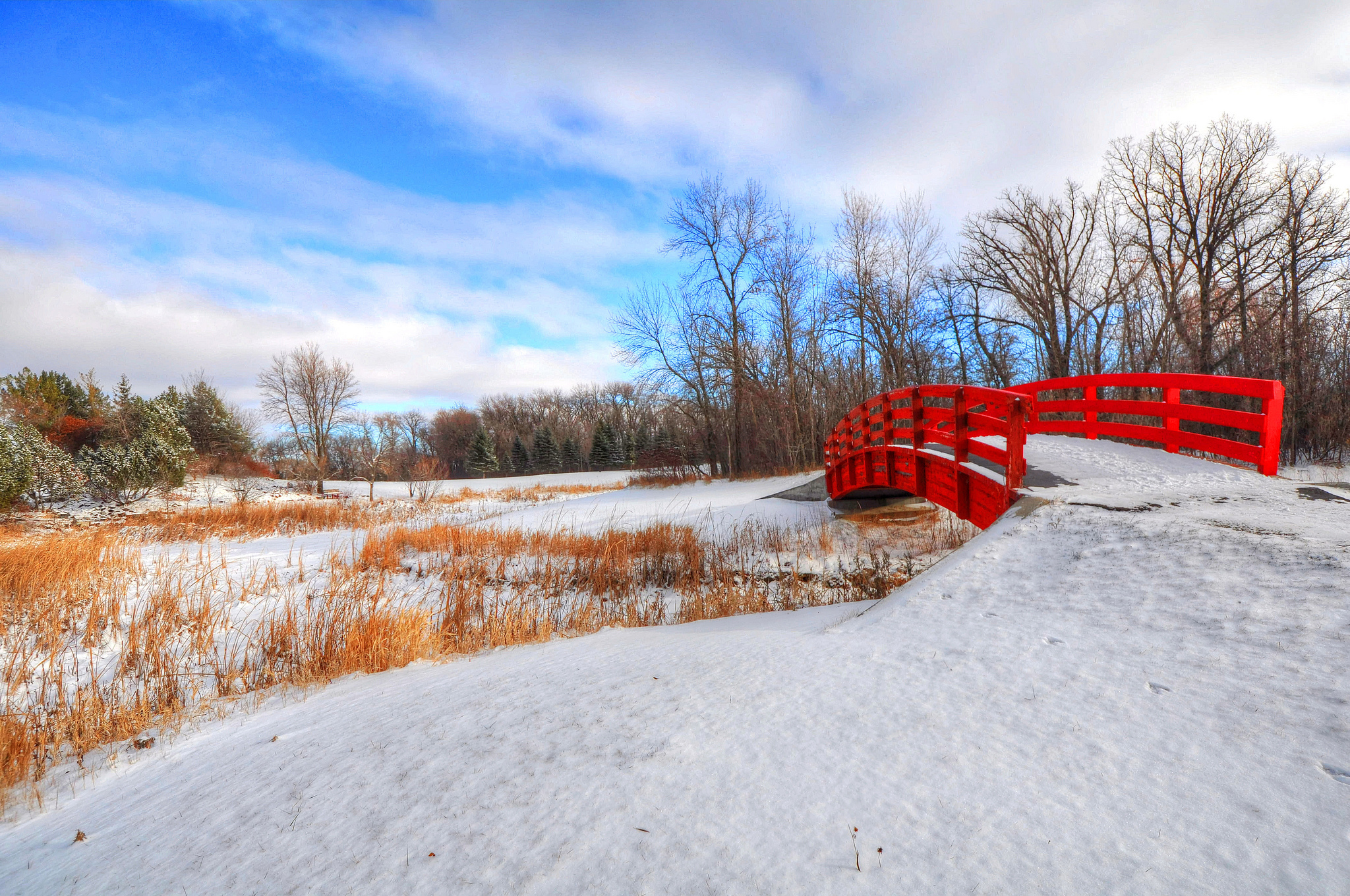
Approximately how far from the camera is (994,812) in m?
1.43

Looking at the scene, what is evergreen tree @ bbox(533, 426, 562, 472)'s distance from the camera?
163ft

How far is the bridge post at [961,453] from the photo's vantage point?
613 cm

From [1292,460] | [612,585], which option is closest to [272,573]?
[612,585]

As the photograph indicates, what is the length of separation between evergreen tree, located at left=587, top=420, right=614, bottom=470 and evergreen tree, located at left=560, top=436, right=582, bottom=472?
3.67m

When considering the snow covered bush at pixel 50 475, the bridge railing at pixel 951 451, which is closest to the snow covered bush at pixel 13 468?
the snow covered bush at pixel 50 475

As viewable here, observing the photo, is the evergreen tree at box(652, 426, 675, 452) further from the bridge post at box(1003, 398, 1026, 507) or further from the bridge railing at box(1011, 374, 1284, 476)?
the bridge post at box(1003, 398, 1026, 507)

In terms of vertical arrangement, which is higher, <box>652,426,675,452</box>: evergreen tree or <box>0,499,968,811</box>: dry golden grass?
<box>652,426,675,452</box>: evergreen tree

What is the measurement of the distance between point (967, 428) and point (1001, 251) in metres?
21.7

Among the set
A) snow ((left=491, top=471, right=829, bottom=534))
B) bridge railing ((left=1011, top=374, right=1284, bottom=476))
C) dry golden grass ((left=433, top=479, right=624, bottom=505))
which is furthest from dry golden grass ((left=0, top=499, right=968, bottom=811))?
dry golden grass ((left=433, top=479, right=624, bottom=505))

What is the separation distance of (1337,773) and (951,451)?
717 cm

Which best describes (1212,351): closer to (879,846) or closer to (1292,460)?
(1292,460)

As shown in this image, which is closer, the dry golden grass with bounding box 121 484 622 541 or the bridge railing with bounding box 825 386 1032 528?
the bridge railing with bounding box 825 386 1032 528

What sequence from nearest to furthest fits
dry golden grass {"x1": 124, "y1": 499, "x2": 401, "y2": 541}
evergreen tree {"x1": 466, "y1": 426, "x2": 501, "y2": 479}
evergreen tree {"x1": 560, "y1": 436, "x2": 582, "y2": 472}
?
dry golden grass {"x1": 124, "y1": 499, "x2": 401, "y2": 541}, evergreen tree {"x1": 466, "y1": 426, "x2": 501, "y2": 479}, evergreen tree {"x1": 560, "y1": 436, "x2": 582, "y2": 472}

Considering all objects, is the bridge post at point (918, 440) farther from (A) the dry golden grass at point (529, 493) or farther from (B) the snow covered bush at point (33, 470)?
(B) the snow covered bush at point (33, 470)
